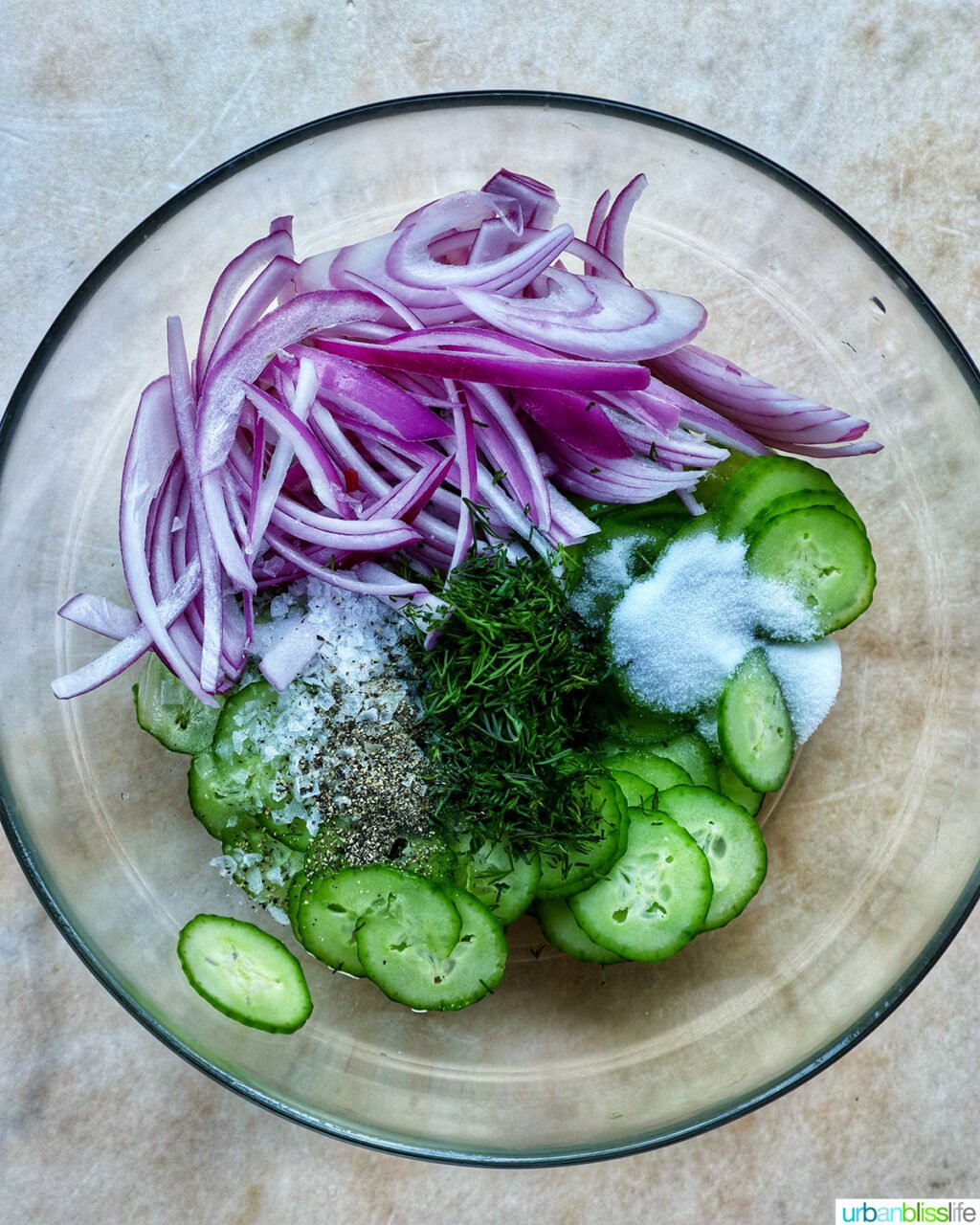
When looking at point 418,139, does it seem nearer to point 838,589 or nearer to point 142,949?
point 838,589

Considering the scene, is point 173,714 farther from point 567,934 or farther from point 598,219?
point 598,219

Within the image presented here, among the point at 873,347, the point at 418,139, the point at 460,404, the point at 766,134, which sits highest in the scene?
the point at 766,134

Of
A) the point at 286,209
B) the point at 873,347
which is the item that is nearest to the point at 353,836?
the point at 286,209

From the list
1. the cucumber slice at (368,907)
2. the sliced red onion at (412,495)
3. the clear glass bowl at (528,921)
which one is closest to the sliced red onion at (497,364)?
the sliced red onion at (412,495)

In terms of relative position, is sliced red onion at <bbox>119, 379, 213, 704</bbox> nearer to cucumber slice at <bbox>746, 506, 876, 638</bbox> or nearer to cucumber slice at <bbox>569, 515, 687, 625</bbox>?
cucumber slice at <bbox>569, 515, 687, 625</bbox>

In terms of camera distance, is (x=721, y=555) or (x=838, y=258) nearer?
(x=721, y=555)

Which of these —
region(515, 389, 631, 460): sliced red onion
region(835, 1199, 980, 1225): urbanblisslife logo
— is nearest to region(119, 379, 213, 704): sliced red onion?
region(515, 389, 631, 460): sliced red onion

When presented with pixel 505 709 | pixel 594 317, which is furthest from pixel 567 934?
pixel 594 317
